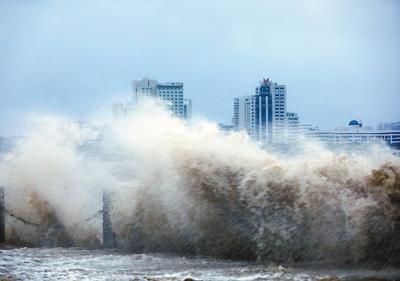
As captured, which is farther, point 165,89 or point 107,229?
point 165,89

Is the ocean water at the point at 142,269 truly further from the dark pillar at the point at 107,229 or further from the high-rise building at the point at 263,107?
the high-rise building at the point at 263,107

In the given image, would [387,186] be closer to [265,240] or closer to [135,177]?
[265,240]

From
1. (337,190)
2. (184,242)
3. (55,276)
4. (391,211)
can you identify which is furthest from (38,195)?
(391,211)

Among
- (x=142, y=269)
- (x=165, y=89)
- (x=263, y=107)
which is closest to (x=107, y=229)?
(x=142, y=269)

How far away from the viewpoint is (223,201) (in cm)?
1195

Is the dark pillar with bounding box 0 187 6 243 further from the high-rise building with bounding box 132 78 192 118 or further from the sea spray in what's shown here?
the high-rise building with bounding box 132 78 192 118

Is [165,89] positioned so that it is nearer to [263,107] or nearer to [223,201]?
[263,107]

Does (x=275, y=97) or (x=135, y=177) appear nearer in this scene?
(x=135, y=177)

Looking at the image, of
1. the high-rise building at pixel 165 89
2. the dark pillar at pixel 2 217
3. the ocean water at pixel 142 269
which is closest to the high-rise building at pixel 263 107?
the high-rise building at pixel 165 89

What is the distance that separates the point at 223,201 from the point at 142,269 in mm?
2723

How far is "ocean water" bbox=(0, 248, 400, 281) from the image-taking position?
29.7 ft

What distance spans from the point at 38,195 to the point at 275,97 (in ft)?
167

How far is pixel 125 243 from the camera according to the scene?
12.7 metres

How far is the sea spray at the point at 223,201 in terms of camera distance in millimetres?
10484
